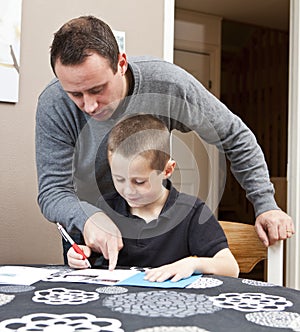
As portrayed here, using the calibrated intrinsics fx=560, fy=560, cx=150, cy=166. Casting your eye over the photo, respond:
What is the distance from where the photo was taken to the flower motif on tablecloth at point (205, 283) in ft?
3.27

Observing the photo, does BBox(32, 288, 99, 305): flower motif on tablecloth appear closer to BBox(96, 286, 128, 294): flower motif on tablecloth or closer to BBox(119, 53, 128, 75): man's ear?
BBox(96, 286, 128, 294): flower motif on tablecloth

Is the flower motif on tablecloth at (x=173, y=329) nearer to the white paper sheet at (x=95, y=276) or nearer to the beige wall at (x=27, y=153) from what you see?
the white paper sheet at (x=95, y=276)

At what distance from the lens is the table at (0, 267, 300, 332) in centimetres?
72

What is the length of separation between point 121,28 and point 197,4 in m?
2.26

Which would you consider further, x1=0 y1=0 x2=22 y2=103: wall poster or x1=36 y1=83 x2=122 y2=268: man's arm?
x1=0 y1=0 x2=22 y2=103: wall poster

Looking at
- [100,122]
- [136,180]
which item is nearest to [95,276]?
[136,180]

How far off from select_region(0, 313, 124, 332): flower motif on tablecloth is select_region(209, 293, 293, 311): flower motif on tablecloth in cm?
19

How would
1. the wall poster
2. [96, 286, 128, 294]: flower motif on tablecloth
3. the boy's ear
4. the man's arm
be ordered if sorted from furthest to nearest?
1. the wall poster
2. the man's arm
3. the boy's ear
4. [96, 286, 128, 294]: flower motif on tablecloth

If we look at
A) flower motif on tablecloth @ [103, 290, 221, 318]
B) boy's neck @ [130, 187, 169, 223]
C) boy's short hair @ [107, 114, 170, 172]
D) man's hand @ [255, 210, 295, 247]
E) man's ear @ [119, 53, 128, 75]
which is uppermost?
man's ear @ [119, 53, 128, 75]

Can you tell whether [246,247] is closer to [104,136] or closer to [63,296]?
[104,136]

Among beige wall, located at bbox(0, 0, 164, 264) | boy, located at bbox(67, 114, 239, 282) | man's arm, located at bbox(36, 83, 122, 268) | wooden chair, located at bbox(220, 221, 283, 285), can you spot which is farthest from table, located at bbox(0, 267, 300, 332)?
beige wall, located at bbox(0, 0, 164, 264)

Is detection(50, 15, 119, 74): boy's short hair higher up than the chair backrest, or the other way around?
detection(50, 15, 119, 74): boy's short hair

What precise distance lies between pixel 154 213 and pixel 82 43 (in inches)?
15.3

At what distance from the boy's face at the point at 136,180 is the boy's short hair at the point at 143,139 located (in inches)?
0.5
